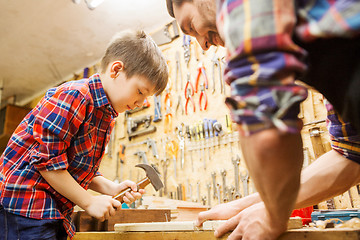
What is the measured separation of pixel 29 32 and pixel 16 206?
11.5ft

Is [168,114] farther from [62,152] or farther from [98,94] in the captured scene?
[62,152]

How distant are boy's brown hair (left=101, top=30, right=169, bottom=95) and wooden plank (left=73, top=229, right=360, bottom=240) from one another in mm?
790

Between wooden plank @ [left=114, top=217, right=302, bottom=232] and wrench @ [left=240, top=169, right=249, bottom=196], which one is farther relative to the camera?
wrench @ [left=240, top=169, right=249, bottom=196]

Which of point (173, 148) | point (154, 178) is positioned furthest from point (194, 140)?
point (154, 178)

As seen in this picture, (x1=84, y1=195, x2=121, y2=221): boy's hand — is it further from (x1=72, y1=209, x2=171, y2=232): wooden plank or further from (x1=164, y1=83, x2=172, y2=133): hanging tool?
(x1=164, y1=83, x2=172, y2=133): hanging tool

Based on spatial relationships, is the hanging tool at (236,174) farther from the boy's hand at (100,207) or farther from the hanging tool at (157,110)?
the boy's hand at (100,207)

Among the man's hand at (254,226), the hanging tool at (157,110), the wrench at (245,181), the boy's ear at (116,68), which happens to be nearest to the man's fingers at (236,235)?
the man's hand at (254,226)

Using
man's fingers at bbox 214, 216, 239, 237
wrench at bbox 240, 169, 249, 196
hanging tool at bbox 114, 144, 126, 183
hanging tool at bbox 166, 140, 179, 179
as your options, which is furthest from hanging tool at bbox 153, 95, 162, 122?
man's fingers at bbox 214, 216, 239, 237

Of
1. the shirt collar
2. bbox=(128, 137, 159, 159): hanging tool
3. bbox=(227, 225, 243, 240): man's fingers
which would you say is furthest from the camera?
bbox=(128, 137, 159, 159): hanging tool

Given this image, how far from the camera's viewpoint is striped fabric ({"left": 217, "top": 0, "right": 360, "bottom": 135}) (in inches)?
18.4

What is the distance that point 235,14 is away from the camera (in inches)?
19.8

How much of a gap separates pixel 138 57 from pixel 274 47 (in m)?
1.24

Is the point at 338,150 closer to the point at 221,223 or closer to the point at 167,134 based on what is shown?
the point at 221,223

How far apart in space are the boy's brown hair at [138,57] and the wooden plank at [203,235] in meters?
0.79
